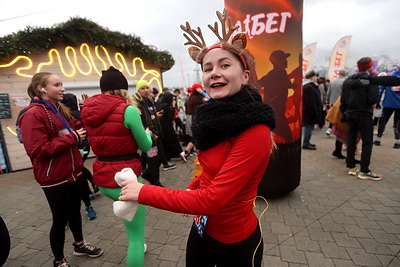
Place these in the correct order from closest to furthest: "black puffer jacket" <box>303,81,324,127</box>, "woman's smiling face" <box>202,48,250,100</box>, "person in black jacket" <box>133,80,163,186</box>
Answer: "woman's smiling face" <box>202,48,250,100</box>, "person in black jacket" <box>133,80,163,186</box>, "black puffer jacket" <box>303,81,324,127</box>

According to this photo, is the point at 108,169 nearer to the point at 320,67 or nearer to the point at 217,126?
the point at 217,126

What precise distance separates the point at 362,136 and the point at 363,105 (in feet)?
1.97

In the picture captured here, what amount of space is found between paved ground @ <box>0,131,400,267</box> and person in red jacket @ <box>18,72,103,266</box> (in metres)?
0.79

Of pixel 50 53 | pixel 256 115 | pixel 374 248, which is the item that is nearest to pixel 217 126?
pixel 256 115

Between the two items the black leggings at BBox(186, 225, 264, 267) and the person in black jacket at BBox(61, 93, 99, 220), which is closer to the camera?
the black leggings at BBox(186, 225, 264, 267)

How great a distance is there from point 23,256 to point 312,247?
354 centimetres

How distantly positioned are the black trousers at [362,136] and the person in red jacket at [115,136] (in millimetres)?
4105

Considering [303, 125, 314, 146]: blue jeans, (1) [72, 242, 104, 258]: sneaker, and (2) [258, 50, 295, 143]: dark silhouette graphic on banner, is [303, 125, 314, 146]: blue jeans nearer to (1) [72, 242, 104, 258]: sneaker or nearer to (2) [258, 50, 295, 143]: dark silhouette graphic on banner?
(2) [258, 50, 295, 143]: dark silhouette graphic on banner

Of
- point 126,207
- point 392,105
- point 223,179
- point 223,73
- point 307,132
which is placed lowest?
point 307,132

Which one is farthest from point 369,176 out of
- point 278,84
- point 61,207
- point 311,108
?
point 61,207

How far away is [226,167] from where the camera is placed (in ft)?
3.37

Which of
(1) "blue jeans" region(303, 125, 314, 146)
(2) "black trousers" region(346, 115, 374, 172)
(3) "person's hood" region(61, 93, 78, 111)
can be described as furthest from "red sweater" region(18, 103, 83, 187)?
(1) "blue jeans" region(303, 125, 314, 146)

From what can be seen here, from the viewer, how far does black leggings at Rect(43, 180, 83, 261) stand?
208cm

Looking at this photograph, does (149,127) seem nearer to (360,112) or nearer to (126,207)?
(126,207)
